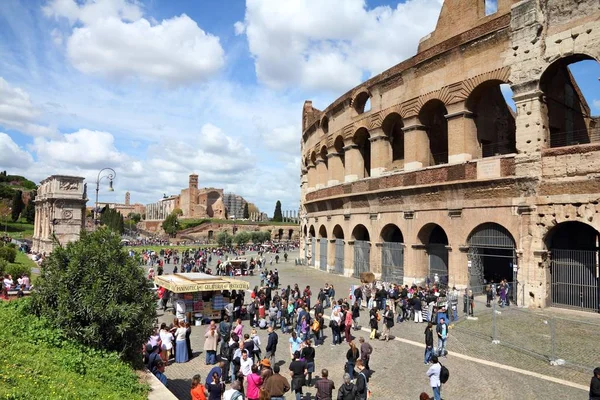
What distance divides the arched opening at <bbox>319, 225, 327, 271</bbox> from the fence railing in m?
18.0

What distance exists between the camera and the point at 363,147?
31469mm

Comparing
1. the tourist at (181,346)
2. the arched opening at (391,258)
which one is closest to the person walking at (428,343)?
the tourist at (181,346)

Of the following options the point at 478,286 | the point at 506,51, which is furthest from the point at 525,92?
the point at 478,286

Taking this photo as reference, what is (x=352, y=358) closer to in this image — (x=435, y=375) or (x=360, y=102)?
(x=435, y=375)

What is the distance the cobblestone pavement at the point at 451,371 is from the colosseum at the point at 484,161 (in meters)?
5.45

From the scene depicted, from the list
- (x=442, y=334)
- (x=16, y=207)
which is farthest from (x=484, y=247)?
(x=16, y=207)

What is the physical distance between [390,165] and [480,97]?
22.7 feet

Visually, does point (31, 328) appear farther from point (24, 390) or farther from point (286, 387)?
point (286, 387)

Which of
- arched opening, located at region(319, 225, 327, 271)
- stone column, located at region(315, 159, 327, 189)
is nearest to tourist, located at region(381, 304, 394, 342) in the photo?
arched opening, located at region(319, 225, 327, 271)

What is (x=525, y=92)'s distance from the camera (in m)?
19.1

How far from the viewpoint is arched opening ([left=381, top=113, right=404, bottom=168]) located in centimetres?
2691

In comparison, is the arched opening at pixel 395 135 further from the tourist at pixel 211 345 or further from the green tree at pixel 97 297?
the green tree at pixel 97 297

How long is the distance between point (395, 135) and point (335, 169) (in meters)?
5.70

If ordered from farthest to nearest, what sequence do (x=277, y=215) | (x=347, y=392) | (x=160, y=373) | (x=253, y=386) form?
(x=277, y=215) < (x=160, y=373) < (x=253, y=386) < (x=347, y=392)
